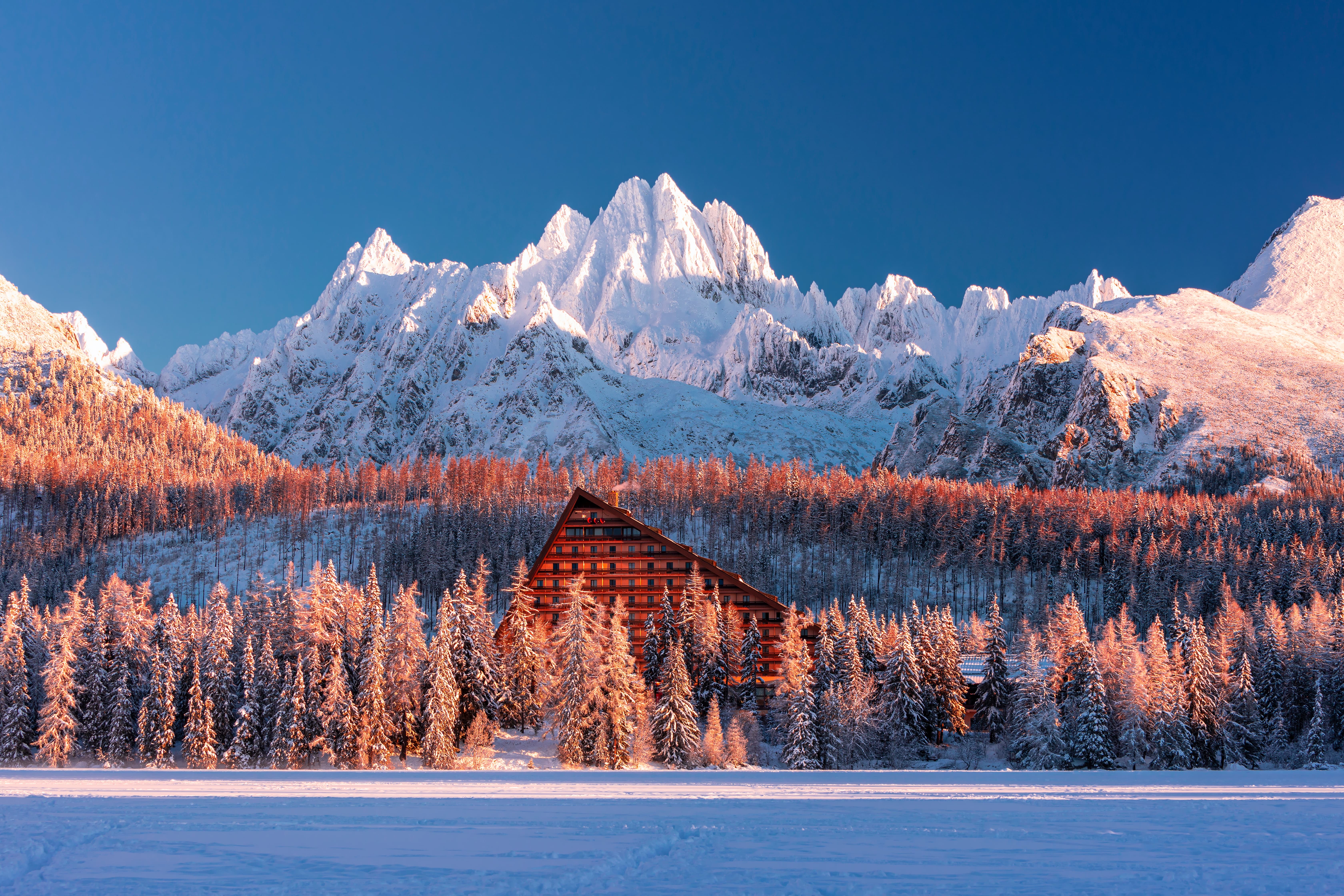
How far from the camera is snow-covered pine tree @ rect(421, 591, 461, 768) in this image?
42.2 metres

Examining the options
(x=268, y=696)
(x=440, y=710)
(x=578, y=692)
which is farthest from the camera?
(x=268, y=696)

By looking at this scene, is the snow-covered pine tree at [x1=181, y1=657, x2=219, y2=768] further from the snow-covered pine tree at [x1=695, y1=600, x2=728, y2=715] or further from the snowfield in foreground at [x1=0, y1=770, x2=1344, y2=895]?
the snow-covered pine tree at [x1=695, y1=600, x2=728, y2=715]

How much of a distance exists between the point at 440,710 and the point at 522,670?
11043mm

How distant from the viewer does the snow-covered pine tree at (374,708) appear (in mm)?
42094

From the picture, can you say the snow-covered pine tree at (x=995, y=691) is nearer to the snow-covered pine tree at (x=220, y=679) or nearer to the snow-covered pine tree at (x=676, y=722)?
the snow-covered pine tree at (x=676, y=722)

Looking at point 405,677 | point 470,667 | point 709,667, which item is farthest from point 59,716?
point 709,667

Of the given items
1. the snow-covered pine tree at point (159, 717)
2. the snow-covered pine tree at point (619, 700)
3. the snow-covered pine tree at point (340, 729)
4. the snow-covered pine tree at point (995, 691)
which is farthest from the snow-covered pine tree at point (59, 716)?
the snow-covered pine tree at point (995, 691)

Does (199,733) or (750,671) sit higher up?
(750,671)

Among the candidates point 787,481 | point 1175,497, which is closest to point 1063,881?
point 787,481

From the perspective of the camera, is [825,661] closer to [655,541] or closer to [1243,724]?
[655,541]

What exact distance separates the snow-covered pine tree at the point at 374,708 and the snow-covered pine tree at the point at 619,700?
11200 millimetres

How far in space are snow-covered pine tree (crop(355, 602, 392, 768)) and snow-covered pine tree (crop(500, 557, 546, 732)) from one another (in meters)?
8.91

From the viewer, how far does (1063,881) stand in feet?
54.3

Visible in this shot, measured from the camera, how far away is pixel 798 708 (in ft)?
152
